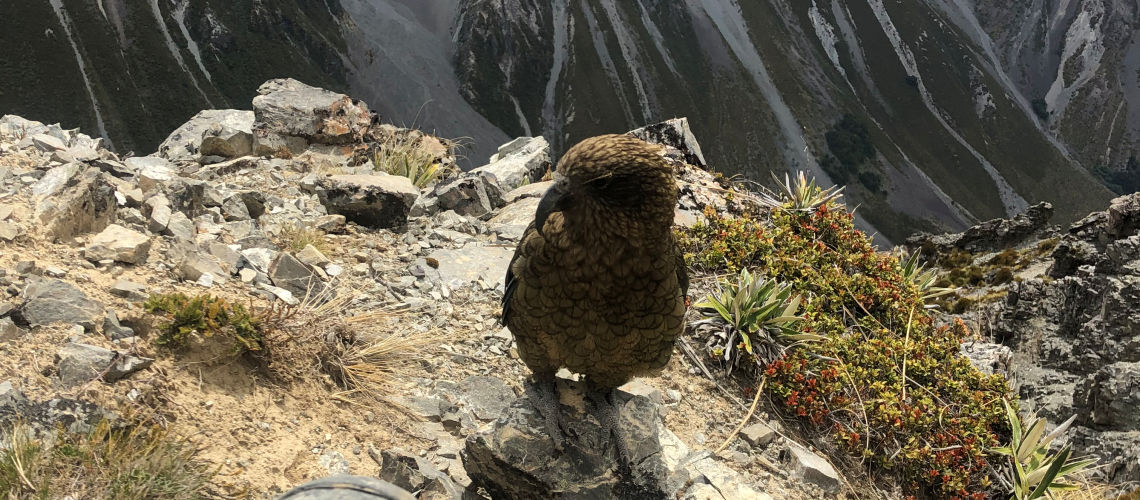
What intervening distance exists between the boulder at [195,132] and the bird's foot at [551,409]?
321 inches

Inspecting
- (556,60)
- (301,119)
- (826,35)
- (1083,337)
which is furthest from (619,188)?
(826,35)

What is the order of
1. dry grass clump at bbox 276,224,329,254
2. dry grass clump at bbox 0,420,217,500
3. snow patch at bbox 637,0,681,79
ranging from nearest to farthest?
dry grass clump at bbox 0,420,217,500 → dry grass clump at bbox 276,224,329,254 → snow patch at bbox 637,0,681,79

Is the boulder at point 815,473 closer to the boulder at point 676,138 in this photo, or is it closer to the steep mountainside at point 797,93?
the boulder at point 676,138

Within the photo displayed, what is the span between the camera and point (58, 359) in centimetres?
377

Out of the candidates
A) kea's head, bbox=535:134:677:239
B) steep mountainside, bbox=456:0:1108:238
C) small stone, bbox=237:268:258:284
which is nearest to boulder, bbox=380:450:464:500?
kea's head, bbox=535:134:677:239

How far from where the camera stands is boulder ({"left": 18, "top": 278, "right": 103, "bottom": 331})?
4.01 metres

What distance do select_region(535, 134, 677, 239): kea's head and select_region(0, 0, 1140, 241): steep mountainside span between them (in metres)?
62.6

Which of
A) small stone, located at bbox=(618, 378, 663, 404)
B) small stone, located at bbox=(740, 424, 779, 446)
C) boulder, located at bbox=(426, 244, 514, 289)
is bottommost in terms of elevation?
small stone, located at bbox=(740, 424, 779, 446)

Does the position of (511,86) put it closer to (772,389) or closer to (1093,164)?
(772,389)

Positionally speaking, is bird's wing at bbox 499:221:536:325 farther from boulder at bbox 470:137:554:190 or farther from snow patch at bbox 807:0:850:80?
snow patch at bbox 807:0:850:80

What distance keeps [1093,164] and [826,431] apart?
157 m

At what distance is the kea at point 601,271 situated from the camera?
3.13 metres

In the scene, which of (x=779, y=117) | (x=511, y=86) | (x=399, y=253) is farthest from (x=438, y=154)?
(x=779, y=117)

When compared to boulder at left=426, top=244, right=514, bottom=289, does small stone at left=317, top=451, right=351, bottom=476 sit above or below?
below
